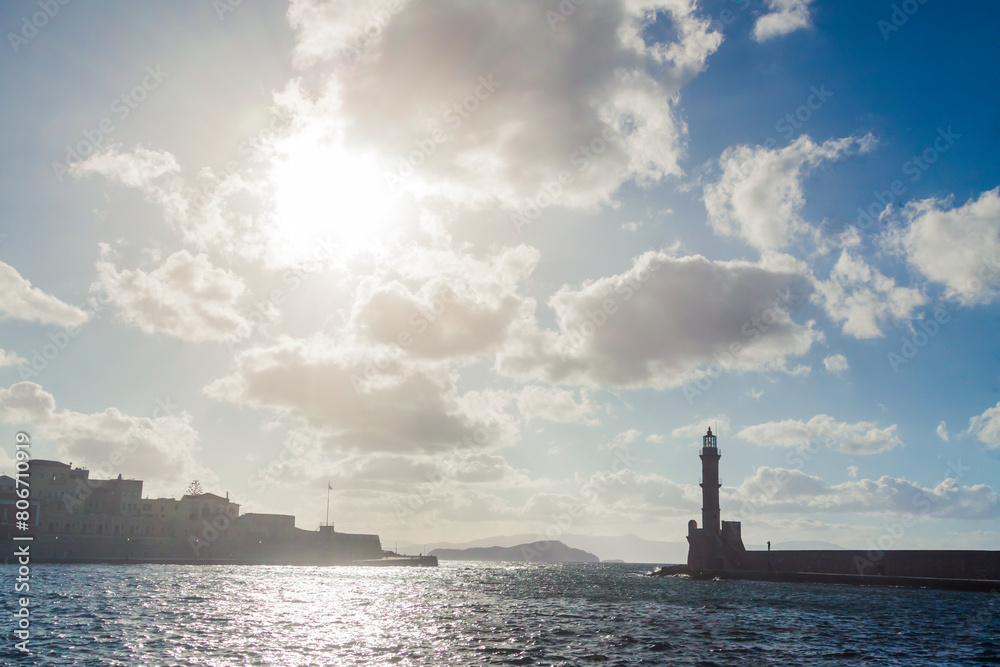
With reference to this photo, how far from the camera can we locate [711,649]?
37.8 m

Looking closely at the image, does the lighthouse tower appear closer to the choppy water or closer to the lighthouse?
the lighthouse

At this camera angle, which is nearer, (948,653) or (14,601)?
(948,653)

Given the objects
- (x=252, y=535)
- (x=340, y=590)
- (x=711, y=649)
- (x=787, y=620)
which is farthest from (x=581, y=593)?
(x=252, y=535)

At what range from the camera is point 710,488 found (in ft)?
333

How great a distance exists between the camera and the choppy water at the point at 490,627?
34531 millimetres

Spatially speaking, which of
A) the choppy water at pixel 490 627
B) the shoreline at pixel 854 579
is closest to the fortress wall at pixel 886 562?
the shoreline at pixel 854 579

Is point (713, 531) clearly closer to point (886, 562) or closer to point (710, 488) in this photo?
point (710, 488)

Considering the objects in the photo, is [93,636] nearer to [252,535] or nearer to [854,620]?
[854,620]

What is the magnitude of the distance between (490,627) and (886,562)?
5776 cm

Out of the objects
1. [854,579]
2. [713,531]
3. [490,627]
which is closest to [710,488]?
[713,531]

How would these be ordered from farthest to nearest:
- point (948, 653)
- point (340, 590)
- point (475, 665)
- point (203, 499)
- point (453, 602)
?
point (203, 499)
point (340, 590)
point (453, 602)
point (948, 653)
point (475, 665)

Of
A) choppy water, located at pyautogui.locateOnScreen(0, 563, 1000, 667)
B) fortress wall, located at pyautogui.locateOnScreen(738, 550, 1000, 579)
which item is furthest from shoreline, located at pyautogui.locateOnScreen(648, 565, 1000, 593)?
choppy water, located at pyautogui.locateOnScreen(0, 563, 1000, 667)

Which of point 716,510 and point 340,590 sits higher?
point 716,510

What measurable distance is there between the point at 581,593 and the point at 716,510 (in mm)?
28062
